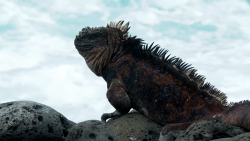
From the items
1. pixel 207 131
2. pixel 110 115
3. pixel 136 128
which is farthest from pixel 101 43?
pixel 207 131

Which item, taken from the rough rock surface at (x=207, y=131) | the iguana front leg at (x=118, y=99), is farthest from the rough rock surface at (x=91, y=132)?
the iguana front leg at (x=118, y=99)

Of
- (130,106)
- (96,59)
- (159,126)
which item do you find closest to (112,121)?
(130,106)

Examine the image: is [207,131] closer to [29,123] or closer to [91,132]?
[91,132]

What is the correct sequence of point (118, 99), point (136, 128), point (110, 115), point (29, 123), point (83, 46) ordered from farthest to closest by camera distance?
point (83, 46) < point (110, 115) < point (118, 99) < point (136, 128) < point (29, 123)

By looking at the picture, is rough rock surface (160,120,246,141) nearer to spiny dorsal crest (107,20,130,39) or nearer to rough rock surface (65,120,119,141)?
rough rock surface (65,120,119,141)

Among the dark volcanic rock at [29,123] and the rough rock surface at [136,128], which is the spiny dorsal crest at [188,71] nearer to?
the rough rock surface at [136,128]
